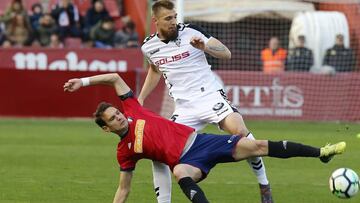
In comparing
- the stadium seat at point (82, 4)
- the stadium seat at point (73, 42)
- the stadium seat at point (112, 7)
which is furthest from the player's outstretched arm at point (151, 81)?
the stadium seat at point (112, 7)

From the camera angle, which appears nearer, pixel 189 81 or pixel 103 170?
pixel 189 81

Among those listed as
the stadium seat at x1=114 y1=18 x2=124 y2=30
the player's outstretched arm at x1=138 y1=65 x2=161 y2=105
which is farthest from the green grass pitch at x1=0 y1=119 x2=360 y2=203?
the stadium seat at x1=114 y1=18 x2=124 y2=30

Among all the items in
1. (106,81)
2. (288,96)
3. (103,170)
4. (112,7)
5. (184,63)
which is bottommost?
(288,96)

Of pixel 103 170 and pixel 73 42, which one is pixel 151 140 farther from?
pixel 73 42

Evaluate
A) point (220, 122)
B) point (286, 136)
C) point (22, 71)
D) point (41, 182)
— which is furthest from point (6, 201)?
point (22, 71)

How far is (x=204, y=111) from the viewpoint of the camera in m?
11.0

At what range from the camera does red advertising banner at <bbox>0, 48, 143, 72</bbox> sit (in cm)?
2406

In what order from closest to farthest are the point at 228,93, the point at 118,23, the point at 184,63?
the point at 184,63 < the point at 228,93 < the point at 118,23

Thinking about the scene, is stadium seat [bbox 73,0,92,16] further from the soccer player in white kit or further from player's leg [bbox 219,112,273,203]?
player's leg [bbox 219,112,273,203]

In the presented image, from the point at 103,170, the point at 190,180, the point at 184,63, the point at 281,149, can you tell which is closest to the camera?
the point at 190,180

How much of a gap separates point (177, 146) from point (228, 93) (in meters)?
13.8

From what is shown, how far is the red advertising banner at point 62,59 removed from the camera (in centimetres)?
2406

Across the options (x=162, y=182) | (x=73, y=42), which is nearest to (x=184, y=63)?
(x=162, y=182)

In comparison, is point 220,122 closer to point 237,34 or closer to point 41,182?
point 41,182
